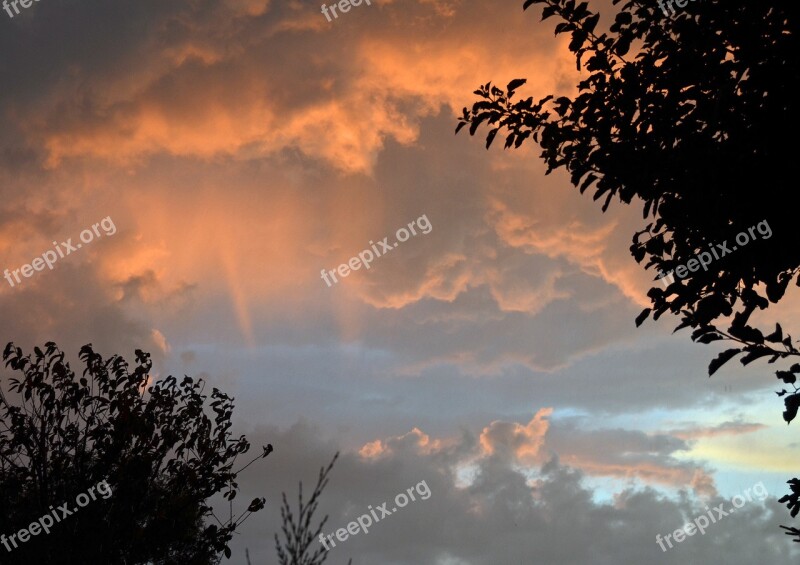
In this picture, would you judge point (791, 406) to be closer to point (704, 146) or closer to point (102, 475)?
point (704, 146)

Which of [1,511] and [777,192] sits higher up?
[1,511]

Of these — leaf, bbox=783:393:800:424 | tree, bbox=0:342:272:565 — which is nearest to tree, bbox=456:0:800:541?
leaf, bbox=783:393:800:424

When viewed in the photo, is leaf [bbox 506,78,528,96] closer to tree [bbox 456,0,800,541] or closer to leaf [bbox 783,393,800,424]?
tree [bbox 456,0,800,541]

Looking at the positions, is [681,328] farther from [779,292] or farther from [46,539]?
[46,539]

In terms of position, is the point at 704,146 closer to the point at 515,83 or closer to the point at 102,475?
the point at 515,83

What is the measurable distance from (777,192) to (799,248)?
18.7 inches

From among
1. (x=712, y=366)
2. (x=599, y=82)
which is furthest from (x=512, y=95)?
(x=712, y=366)

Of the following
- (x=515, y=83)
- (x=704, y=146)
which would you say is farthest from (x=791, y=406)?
(x=515, y=83)

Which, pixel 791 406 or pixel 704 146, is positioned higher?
pixel 704 146

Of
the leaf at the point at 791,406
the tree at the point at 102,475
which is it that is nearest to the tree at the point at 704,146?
the leaf at the point at 791,406

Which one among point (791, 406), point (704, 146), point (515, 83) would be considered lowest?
point (791, 406)

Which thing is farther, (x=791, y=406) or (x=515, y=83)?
(x=515, y=83)

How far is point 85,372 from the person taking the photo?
11.6m

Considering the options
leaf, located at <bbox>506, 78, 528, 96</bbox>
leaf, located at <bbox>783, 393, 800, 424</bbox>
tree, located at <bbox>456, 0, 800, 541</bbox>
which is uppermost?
leaf, located at <bbox>506, 78, 528, 96</bbox>
